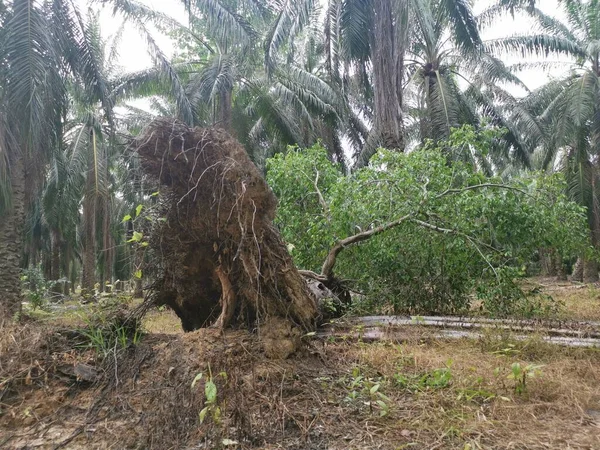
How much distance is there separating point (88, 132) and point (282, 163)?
10.6m

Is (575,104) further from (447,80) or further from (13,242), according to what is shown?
(13,242)

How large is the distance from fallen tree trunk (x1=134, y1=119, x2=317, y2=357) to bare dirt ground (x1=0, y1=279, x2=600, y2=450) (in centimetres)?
30

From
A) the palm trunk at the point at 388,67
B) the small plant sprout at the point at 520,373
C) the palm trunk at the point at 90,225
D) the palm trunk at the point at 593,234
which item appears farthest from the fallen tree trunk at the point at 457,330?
the palm trunk at the point at 593,234

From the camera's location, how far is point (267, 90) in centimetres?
1562

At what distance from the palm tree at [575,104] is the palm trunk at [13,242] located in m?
14.4

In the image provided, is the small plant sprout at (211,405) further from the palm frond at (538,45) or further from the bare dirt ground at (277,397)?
the palm frond at (538,45)

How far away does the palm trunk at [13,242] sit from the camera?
837 centimetres

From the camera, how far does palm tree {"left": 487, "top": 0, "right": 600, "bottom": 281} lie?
14.2m

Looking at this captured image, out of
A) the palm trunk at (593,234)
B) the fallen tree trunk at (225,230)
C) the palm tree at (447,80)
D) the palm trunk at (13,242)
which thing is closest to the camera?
the fallen tree trunk at (225,230)

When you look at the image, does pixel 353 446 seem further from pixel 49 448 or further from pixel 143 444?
pixel 49 448

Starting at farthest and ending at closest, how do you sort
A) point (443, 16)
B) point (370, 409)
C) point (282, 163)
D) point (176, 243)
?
1. point (443, 16)
2. point (282, 163)
3. point (176, 243)
4. point (370, 409)

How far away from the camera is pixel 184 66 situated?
16547 mm

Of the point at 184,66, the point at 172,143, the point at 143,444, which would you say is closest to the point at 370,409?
the point at 143,444

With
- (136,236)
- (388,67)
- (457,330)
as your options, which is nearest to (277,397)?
(136,236)
